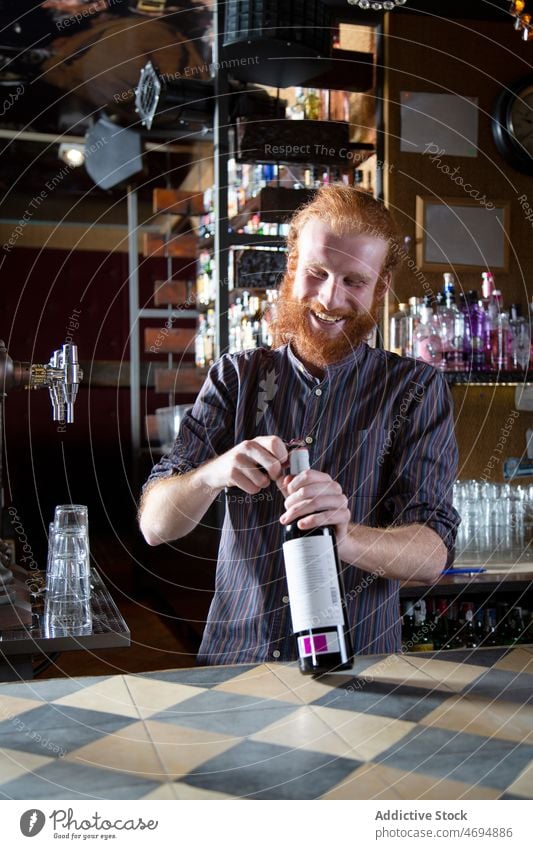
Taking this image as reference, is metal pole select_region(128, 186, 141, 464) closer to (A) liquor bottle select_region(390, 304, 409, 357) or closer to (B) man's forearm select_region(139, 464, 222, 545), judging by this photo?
(A) liquor bottle select_region(390, 304, 409, 357)

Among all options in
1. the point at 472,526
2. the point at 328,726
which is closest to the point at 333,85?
the point at 472,526

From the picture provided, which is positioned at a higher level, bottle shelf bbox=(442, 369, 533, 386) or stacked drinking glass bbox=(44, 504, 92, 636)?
bottle shelf bbox=(442, 369, 533, 386)

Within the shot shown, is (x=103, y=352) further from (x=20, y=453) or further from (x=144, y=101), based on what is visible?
(x=144, y=101)

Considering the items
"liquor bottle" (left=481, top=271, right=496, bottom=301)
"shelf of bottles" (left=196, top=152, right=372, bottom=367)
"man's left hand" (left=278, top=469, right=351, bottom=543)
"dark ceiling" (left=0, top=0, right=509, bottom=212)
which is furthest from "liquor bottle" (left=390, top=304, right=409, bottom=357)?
"man's left hand" (left=278, top=469, right=351, bottom=543)

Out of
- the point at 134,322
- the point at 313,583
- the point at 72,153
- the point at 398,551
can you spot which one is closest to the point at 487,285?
the point at 398,551

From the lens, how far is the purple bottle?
2.61 metres

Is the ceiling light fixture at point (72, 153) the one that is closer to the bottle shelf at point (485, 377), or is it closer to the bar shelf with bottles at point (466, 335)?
the bar shelf with bottles at point (466, 335)

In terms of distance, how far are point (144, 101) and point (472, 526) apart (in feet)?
6.49

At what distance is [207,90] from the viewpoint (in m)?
3.12

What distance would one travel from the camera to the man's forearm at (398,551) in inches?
49.0

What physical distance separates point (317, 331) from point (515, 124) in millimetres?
1709

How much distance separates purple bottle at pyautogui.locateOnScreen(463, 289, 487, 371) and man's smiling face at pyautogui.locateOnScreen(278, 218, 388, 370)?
3.83 ft

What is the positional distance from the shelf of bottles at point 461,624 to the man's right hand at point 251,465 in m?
1.39

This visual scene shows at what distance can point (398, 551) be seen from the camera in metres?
1.30
